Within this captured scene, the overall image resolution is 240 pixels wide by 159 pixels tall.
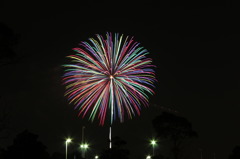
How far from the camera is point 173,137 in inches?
2309

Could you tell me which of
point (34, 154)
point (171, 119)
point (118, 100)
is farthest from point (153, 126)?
point (34, 154)

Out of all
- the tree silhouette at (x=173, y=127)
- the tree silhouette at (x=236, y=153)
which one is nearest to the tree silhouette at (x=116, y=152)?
the tree silhouette at (x=173, y=127)

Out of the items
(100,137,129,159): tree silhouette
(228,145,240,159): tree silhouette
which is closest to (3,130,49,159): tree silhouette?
(100,137,129,159): tree silhouette

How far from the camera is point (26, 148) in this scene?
65375mm

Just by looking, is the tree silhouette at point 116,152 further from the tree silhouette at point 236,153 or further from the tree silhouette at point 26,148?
the tree silhouette at point 236,153

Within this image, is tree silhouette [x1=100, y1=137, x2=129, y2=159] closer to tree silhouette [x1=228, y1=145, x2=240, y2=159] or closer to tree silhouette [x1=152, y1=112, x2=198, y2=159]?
tree silhouette [x1=152, y1=112, x2=198, y2=159]

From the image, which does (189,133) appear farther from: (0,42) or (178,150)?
(0,42)

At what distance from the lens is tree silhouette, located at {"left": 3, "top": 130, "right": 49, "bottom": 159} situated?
62.4m

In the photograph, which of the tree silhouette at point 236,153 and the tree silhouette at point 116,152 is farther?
the tree silhouette at point 236,153

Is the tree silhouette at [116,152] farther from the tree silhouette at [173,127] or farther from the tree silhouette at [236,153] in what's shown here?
the tree silhouette at [236,153]

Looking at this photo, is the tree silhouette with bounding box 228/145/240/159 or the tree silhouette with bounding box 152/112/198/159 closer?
the tree silhouette with bounding box 152/112/198/159

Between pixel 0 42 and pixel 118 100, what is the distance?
29316 mm

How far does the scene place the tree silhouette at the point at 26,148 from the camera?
62.4m

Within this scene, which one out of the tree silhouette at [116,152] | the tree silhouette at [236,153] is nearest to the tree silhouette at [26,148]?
the tree silhouette at [116,152]
